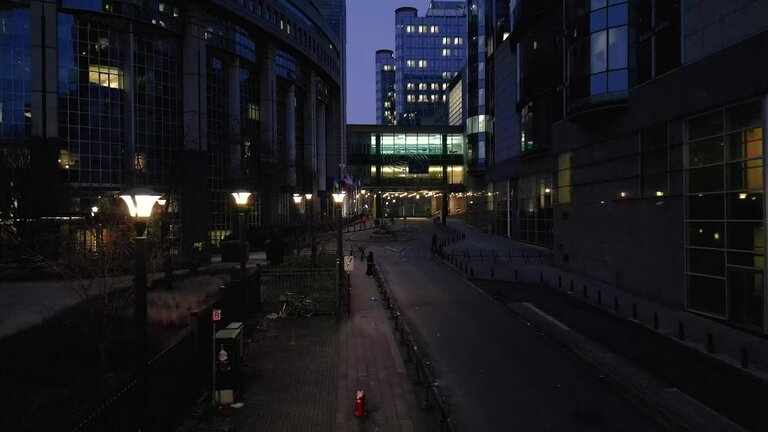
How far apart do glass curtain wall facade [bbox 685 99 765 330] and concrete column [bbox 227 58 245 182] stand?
44.8 metres

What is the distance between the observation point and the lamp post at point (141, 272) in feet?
28.5

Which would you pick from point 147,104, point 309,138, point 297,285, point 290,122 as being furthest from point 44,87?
point 309,138

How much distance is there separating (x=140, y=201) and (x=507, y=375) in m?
10.4

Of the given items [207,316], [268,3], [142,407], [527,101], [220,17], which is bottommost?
[142,407]

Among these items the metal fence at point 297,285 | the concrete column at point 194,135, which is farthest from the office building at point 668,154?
the concrete column at point 194,135

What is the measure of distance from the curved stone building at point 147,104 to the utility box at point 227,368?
28222 millimetres

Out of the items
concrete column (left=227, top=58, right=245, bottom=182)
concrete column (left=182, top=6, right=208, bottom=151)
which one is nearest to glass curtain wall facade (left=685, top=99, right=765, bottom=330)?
concrete column (left=182, top=6, right=208, bottom=151)

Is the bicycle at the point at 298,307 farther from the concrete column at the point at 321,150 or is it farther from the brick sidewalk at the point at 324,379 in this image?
the concrete column at the point at 321,150

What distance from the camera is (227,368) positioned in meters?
11.0

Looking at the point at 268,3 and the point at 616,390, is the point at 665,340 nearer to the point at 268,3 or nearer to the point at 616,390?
the point at 616,390

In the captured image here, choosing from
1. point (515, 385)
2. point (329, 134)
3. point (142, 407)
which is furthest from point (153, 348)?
point (329, 134)

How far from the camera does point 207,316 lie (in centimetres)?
1215

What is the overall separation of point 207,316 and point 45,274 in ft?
72.6

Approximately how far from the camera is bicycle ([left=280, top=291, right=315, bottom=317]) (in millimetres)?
20250
